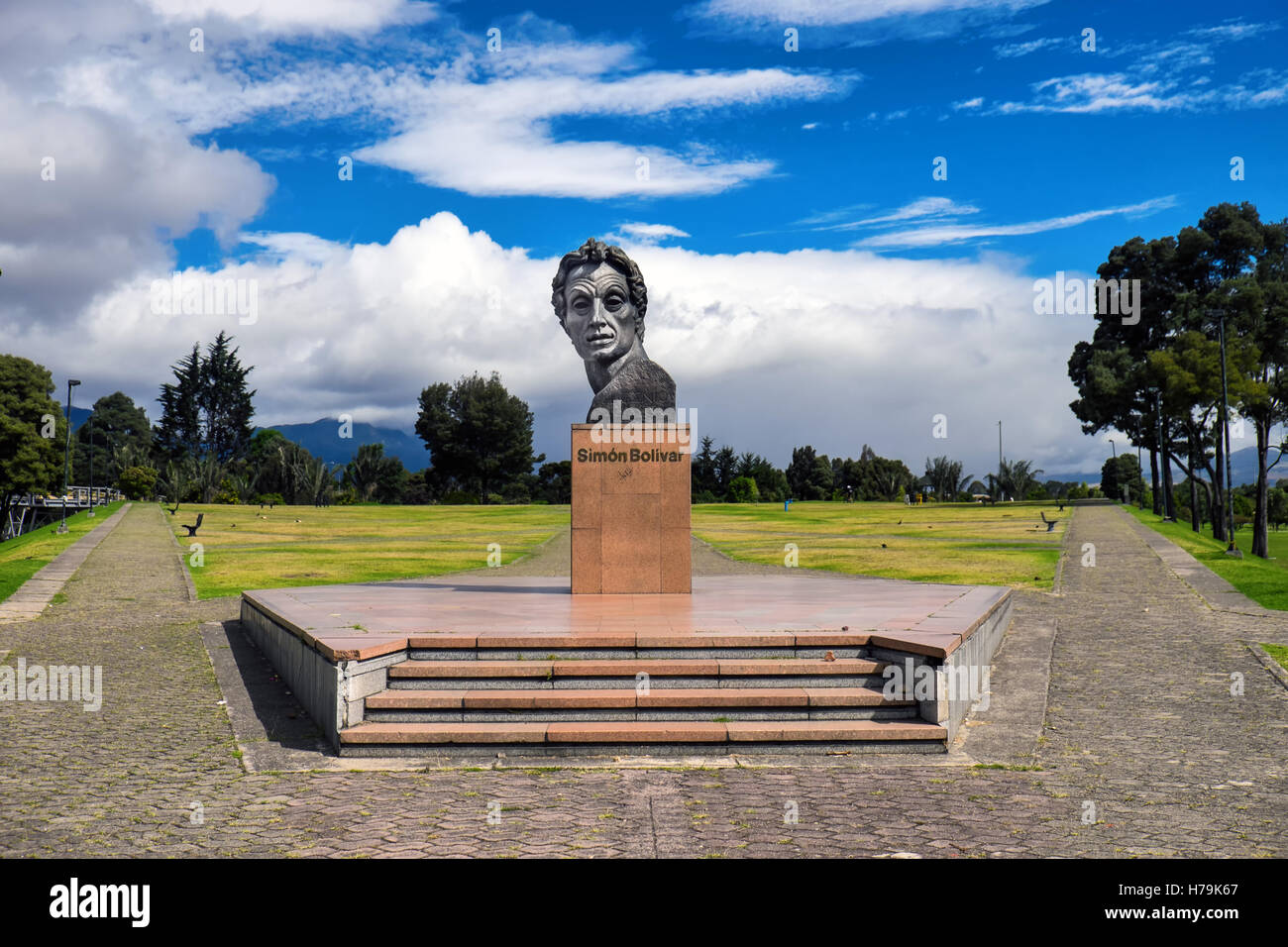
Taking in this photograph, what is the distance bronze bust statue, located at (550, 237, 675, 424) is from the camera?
39.5 feet

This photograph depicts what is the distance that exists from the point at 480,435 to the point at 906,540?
39772 mm

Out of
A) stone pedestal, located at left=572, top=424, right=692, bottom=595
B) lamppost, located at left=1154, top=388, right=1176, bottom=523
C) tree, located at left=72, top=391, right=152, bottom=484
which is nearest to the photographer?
stone pedestal, located at left=572, top=424, right=692, bottom=595

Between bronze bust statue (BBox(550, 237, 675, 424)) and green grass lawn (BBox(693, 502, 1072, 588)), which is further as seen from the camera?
green grass lawn (BBox(693, 502, 1072, 588))

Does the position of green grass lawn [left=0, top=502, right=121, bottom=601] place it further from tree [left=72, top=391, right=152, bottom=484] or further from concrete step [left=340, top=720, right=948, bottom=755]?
tree [left=72, top=391, right=152, bottom=484]

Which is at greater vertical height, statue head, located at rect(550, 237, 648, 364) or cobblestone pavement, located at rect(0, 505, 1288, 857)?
statue head, located at rect(550, 237, 648, 364)

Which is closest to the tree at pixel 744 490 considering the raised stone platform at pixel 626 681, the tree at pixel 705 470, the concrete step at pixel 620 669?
the tree at pixel 705 470

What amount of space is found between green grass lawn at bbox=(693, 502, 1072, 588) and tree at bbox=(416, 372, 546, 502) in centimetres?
1842

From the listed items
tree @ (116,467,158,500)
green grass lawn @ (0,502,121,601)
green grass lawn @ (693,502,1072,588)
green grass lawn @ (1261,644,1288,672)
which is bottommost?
green grass lawn @ (1261,644,1288,672)

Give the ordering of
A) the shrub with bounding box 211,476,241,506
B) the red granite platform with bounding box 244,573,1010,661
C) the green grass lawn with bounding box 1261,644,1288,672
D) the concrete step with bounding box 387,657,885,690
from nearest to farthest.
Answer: the concrete step with bounding box 387,657,885,690 → the red granite platform with bounding box 244,573,1010,661 → the green grass lawn with bounding box 1261,644,1288,672 → the shrub with bounding box 211,476,241,506

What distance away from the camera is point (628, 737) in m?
6.07
